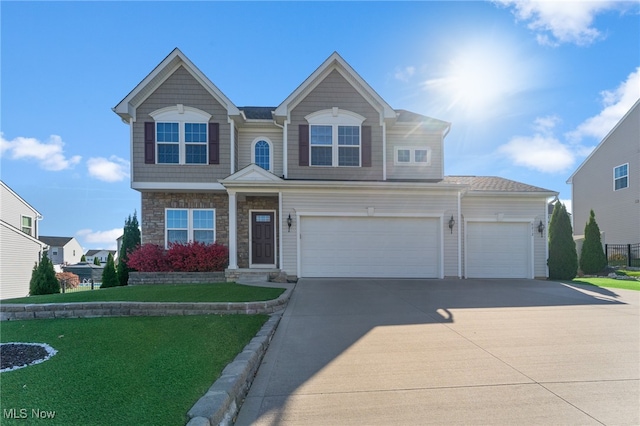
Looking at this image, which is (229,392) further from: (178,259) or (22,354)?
(178,259)

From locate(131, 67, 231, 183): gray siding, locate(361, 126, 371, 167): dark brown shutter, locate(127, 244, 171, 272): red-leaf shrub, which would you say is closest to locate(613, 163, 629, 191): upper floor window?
locate(361, 126, 371, 167): dark brown shutter

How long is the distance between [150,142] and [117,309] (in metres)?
7.81

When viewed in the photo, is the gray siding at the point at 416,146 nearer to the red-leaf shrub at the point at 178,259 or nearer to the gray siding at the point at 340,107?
the gray siding at the point at 340,107

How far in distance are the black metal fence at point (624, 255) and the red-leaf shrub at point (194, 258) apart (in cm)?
2053

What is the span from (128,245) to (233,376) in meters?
12.4

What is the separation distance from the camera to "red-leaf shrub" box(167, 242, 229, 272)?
12367 mm

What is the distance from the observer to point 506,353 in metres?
4.92

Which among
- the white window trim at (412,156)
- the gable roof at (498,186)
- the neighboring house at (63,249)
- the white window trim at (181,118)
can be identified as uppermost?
the white window trim at (181,118)

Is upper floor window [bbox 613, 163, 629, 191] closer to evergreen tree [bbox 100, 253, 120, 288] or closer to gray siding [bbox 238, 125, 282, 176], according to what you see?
gray siding [bbox 238, 125, 282, 176]

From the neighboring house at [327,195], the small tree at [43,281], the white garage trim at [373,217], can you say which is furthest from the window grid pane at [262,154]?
the small tree at [43,281]

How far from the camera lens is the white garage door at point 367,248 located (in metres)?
12.2

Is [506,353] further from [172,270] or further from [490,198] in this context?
[172,270]

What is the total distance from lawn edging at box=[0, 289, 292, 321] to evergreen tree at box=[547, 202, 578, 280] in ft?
38.7

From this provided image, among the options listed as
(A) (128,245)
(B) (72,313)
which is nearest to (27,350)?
(B) (72,313)
